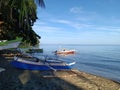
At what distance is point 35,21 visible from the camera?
37875 millimetres

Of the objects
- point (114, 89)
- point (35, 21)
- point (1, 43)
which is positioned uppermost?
point (35, 21)

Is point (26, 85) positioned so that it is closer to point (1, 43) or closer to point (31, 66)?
point (31, 66)

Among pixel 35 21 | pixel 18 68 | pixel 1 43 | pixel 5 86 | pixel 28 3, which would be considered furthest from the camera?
pixel 35 21

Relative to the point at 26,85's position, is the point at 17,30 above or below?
above

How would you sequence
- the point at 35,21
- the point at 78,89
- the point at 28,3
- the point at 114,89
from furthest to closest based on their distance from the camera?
1. the point at 35,21
2. the point at 114,89
3. the point at 78,89
4. the point at 28,3

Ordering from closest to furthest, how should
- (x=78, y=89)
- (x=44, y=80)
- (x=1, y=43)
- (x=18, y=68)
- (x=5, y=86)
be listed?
1. (x=5, y=86)
2. (x=78, y=89)
3. (x=44, y=80)
4. (x=18, y=68)
5. (x=1, y=43)

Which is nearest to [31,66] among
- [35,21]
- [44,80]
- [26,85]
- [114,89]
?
[44,80]

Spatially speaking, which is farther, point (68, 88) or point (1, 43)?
point (1, 43)

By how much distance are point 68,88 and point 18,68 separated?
8.76 metres

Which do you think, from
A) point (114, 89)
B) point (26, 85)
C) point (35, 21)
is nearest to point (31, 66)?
point (26, 85)

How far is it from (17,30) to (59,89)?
19831mm

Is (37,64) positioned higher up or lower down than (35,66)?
higher up

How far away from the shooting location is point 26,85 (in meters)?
17.4

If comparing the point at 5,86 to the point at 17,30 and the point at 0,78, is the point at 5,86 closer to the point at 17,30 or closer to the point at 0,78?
the point at 0,78
